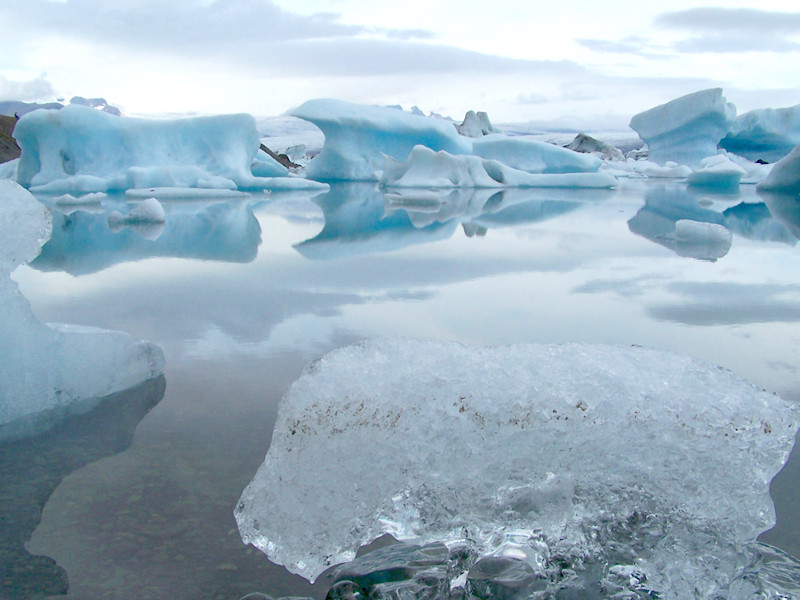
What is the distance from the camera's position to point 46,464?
5.15 feet

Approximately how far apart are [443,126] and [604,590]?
49.4 ft

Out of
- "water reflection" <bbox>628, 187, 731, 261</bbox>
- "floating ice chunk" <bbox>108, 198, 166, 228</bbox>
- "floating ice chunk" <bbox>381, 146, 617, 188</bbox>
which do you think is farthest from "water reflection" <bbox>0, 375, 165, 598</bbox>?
"floating ice chunk" <bbox>381, 146, 617, 188</bbox>

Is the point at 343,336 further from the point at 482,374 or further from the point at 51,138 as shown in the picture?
the point at 51,138

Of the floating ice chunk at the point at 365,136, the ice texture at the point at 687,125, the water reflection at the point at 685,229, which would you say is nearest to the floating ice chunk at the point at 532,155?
the floating ice chunk at the point at 365,136

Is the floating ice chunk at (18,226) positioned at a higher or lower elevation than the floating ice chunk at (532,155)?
higher

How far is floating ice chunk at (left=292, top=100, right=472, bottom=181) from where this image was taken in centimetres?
1437

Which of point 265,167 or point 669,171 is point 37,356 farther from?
point 669,171

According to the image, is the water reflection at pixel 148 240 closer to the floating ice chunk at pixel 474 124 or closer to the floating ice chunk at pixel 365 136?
the floating ice chunk at pixel 365 136

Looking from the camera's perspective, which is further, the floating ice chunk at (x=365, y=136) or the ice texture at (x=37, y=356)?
the floating ice chunk at (x=365, y=136)

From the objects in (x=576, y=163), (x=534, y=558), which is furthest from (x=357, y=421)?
(x=576, y=163)

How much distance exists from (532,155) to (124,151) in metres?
9.49

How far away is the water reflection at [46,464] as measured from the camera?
3.82ft

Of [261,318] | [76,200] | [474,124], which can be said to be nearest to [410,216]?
[76,200]

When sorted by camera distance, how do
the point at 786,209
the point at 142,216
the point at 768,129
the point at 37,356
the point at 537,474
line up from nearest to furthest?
the point at 537,474 < the point at 37,356 < the point at 142,216 < the point at 786,209 < the point at 768,129
